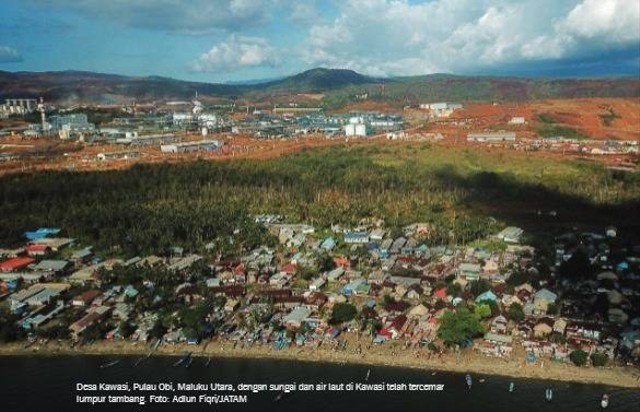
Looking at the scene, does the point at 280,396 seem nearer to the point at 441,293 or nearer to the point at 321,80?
the point at 441,293

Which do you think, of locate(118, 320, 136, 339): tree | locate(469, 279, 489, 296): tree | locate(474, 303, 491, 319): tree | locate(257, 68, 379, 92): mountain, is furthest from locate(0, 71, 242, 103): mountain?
locate(474, 303, 491, 319): tree

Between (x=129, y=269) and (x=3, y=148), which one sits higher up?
(x=3, y=148)

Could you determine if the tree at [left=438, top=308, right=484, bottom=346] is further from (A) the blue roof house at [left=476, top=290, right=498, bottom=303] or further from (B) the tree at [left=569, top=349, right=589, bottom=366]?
(B) the tree at [left=569, top=349, right=589, bottom=366]

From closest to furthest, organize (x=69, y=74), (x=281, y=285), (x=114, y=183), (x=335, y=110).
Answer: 1. (x=281, y=285)
2. (x=114, y=183)
3. (x=335, y=110)
4. (x=69, y=74)

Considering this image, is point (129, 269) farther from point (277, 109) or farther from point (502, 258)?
point (277, 109)

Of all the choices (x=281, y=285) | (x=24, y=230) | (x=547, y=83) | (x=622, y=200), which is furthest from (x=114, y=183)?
(x=547, y=83)

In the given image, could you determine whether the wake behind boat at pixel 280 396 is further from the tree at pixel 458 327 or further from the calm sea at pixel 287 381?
the tree at pixel 458 327
